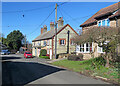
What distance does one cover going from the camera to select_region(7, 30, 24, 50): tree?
6850 centimetres

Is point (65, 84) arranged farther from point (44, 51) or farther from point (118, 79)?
point (44, 51)

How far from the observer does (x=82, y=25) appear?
2258 cm

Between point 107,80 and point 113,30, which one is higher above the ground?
point 113,30

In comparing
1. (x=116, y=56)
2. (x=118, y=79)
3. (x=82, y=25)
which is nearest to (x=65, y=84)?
(x=118, y=79)

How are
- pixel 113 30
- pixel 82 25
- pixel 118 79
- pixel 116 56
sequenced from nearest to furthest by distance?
pixel 118 79 → pixel 113 30 → pixel 116 56 → pixel 82 25

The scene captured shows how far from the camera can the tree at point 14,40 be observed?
6850 cm

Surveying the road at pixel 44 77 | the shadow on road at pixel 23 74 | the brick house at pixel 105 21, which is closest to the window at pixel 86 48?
the brick house at pixel 105 21

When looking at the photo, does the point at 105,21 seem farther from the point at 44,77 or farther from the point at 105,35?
the point at 44,77

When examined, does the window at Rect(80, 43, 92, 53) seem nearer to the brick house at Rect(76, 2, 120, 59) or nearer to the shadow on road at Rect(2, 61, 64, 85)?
the brick house at Rect(76, 2, 120, 59)

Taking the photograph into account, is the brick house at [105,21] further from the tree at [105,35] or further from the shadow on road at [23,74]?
the shadow on road at [23,74]

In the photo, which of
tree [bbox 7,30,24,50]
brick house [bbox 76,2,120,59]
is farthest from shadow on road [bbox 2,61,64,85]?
tree [bbox 7,30,24,50]

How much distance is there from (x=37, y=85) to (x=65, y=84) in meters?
1.64

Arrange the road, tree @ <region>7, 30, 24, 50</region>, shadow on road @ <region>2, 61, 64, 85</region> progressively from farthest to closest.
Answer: tree @ <region>7, 30, 24, 50</region>
shadow on road @ <region>2, 61, 64, 85</region>
the road

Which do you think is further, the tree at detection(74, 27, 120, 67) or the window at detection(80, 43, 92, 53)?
the window at detection(80, 43, 92, 53)
